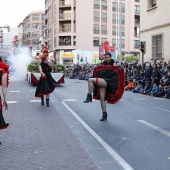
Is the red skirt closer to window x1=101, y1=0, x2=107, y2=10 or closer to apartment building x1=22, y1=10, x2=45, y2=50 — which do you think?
window x1=101, y1=0, x2=107, y2=10

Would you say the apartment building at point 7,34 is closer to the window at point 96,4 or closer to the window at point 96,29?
the window at point 96,4

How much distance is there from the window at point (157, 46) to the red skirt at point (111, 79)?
15.1m

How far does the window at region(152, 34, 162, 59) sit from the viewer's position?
2323 centimetres

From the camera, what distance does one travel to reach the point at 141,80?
19250 mm

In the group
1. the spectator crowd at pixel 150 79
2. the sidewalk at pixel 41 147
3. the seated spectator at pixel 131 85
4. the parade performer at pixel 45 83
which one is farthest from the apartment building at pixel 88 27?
the sidewalk at pixel 41 147

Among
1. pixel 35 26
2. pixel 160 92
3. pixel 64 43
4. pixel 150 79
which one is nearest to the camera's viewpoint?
pixel 160 92

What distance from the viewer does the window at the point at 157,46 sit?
23.2 metres

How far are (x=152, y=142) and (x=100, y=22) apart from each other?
6167cm

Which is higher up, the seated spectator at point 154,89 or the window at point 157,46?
the window at point 157,46

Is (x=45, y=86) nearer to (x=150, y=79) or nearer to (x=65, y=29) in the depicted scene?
(x=150, y=79)

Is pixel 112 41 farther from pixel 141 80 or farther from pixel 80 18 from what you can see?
pixel 141 80

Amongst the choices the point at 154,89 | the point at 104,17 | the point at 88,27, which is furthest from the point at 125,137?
the point at 104,17

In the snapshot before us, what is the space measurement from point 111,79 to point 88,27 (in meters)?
57.6

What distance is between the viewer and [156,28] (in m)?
23.6
